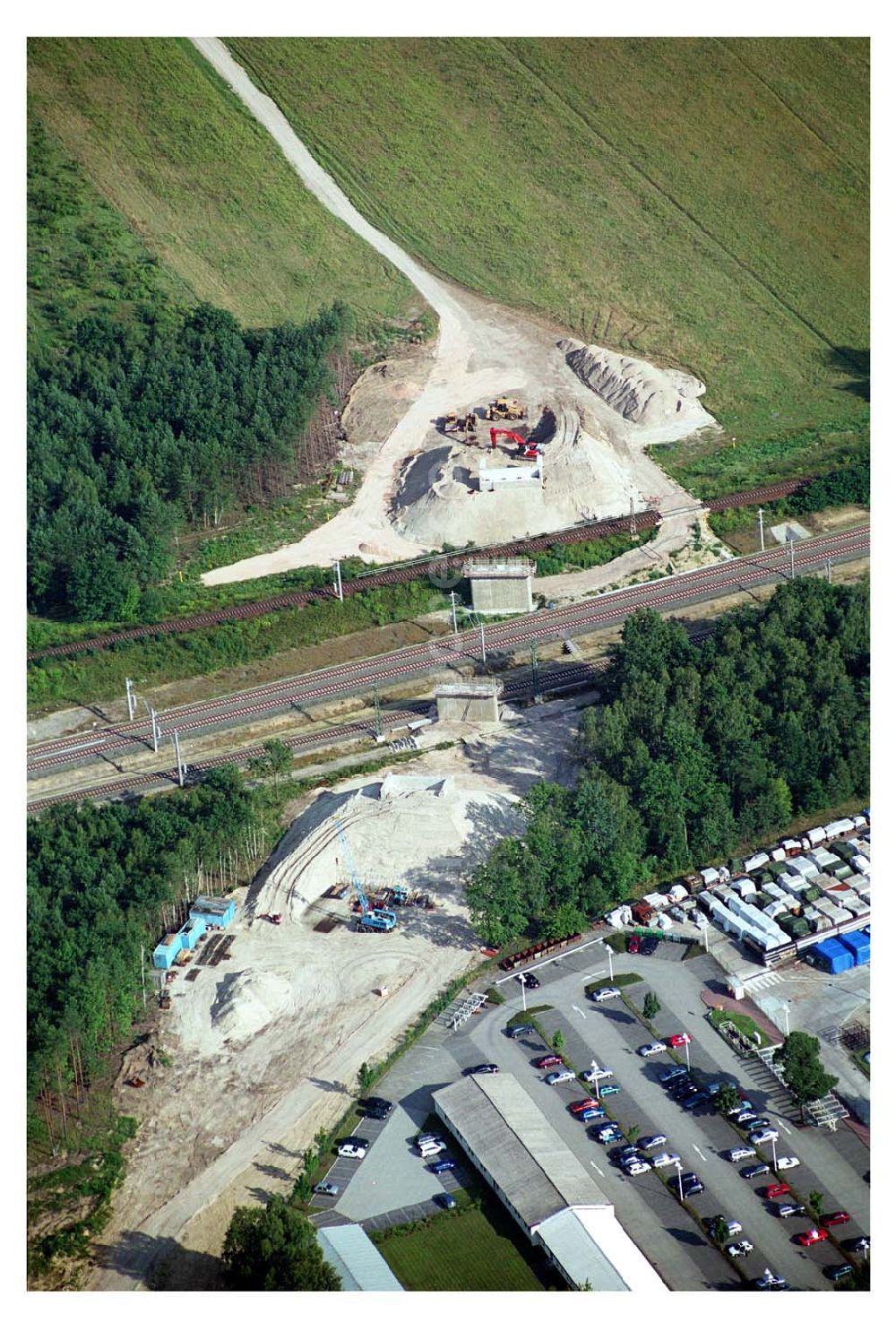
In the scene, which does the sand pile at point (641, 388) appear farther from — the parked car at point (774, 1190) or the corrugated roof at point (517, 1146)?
the parked car at point (774, 1190)

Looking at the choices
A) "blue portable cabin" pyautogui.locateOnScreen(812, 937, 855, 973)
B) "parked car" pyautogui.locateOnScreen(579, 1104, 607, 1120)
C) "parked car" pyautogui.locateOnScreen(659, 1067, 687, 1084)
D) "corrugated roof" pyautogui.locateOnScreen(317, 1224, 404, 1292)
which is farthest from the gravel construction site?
A: "blue portable cabin" pyautogui.locateOnScreen(812, 937, 855, 973)

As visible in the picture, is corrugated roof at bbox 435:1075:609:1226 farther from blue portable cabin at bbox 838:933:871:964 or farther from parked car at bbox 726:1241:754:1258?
blue portable cabin at bbox 838:933:871:964

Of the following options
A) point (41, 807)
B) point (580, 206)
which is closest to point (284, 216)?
point (580, 206)

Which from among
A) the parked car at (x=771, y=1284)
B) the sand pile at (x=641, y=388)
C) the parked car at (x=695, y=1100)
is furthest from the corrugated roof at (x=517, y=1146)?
the sand pile at (x=641, y=388)

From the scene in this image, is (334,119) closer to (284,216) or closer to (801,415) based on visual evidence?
(284,216)

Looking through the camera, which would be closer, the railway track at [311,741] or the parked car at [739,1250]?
the parked car at [739,1250]
